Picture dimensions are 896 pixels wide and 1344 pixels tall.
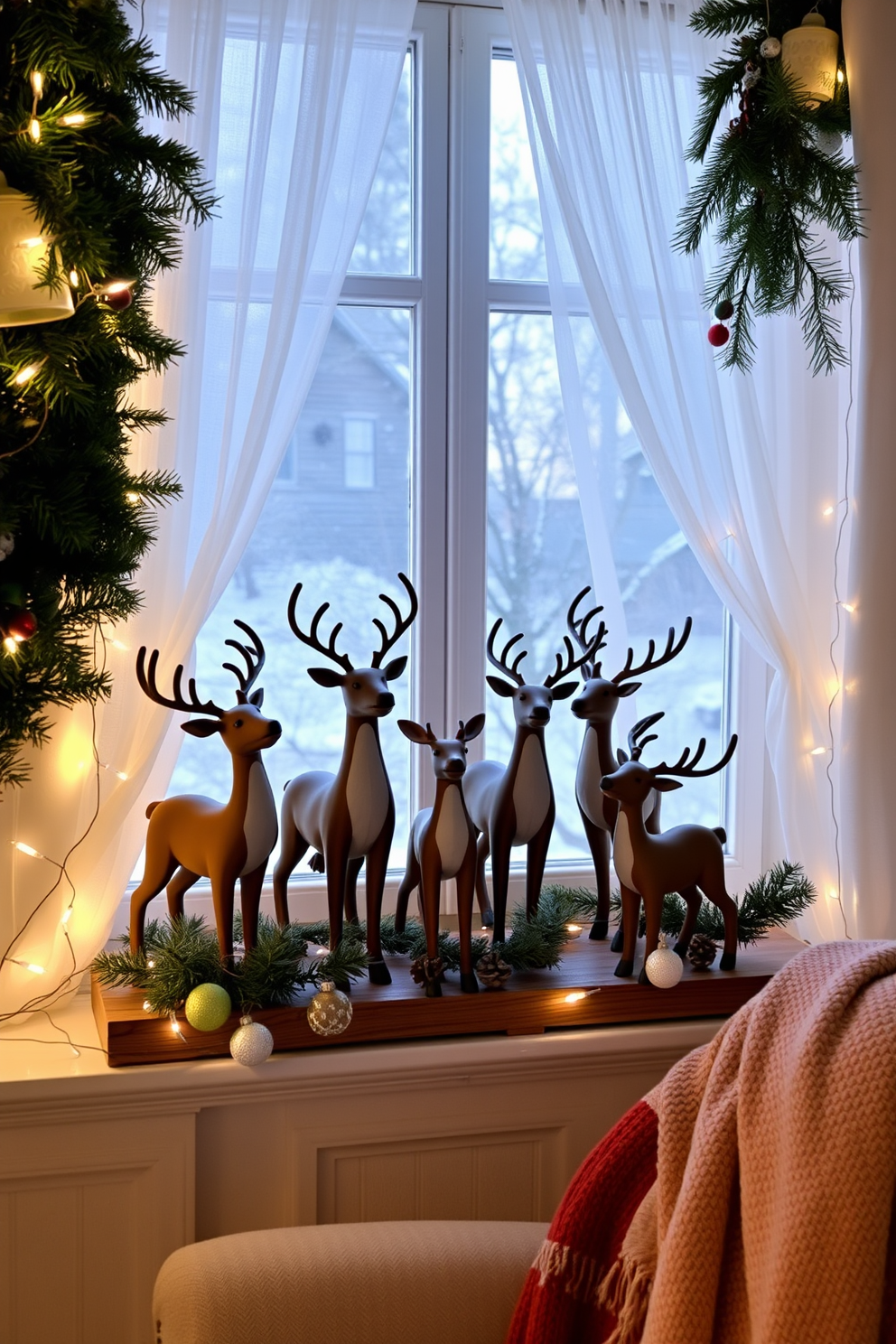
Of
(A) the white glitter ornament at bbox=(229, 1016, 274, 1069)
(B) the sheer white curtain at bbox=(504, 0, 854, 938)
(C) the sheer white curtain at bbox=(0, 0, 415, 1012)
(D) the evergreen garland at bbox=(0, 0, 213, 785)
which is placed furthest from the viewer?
(B) the sheer white curtain at bbox=(504, 0, 854, 938)

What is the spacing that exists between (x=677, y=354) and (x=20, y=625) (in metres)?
1.20

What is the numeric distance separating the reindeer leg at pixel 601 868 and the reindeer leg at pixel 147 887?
2.05 ft

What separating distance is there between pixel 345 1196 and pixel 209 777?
745 millimetres

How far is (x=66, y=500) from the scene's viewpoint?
1472mm

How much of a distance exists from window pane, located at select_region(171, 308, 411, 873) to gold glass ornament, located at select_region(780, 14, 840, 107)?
0.74 meters

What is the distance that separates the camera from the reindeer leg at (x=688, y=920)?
6.16 feet

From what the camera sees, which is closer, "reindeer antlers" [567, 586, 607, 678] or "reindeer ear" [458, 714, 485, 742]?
"reindeer ear" [458, 714, 485, 742]

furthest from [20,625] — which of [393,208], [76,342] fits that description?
[393,208]

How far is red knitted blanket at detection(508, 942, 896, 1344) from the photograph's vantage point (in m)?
1.12

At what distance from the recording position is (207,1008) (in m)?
1.65

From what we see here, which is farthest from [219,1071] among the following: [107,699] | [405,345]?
[405,345]

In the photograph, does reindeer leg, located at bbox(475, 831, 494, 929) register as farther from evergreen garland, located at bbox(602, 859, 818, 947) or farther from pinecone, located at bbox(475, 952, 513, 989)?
evergreen garland, located at bbox(602, 859, 818, 947)

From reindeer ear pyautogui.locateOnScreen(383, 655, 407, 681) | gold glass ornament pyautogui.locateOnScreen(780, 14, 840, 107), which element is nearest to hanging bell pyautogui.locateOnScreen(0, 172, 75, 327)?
reindeer ear pyautogui.locateOnScreen(383, 655, 407, 681)

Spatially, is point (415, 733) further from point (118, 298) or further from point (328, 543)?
point (118, 298)
